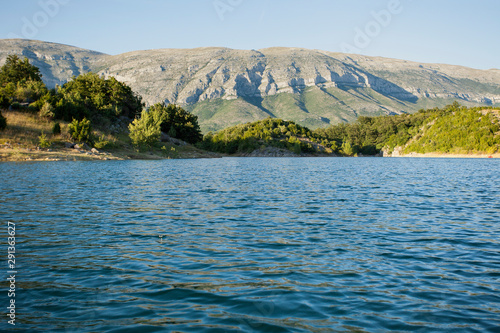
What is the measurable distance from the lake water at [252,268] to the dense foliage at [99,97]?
78938mm

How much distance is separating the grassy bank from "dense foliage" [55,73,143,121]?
20.5ft

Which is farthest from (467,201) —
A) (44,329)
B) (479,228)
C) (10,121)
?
(10,121)

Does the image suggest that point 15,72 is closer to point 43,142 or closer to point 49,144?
point 49,144

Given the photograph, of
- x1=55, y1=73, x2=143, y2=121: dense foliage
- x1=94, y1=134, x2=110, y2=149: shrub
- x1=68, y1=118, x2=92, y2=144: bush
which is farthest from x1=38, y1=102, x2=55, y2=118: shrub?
x1=94, y1=134, x2=110, y2=149: shrub

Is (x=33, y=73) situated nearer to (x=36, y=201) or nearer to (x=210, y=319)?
(x=36, y=201)

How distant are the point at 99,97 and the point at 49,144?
123 feet

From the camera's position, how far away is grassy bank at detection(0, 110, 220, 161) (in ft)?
208

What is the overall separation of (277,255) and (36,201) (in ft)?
59.2

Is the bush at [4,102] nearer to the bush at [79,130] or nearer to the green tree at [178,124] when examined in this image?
the bush at [79,130]

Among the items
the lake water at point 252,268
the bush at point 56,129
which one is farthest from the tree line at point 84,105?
the lake water at point 252,268

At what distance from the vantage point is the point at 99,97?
103 m

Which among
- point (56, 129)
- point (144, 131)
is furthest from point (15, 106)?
point (144, 131)

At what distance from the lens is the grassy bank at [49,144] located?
208 ft

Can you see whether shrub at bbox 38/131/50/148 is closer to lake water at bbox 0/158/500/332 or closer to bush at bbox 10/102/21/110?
bush at bbox 10/102/21/110
